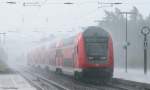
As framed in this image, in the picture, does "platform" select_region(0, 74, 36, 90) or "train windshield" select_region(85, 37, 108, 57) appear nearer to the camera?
"platform" select_region(0, 74, 36, 90)

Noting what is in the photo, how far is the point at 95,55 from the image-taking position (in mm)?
32250

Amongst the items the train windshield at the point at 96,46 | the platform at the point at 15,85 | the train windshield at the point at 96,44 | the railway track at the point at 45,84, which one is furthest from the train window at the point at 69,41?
the platform at the point at 15,85

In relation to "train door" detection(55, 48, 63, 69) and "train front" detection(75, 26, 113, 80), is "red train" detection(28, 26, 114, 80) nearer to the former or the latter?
"train front" detection(75, 26, 113, 80)

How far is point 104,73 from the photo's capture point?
105 ft

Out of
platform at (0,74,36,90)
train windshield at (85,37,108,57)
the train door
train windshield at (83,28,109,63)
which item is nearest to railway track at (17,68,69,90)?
platform at (0,74,36,90)

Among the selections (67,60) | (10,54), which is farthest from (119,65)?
(10,54)

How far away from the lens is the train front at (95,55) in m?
32.0

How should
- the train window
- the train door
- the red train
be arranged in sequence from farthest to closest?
the train door
the train window
the red train

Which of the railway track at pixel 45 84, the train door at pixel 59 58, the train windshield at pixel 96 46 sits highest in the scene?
the train windshield at pixel 96 46

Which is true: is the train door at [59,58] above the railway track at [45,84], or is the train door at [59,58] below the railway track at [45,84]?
above

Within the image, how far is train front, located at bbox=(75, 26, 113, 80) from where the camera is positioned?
32.0 metres

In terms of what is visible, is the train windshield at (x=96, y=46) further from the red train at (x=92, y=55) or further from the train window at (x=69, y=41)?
the train window at (x=69, y=41)

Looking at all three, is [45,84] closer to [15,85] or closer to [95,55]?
[15,85]

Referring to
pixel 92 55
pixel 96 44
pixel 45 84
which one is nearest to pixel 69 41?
pixel 96 44
